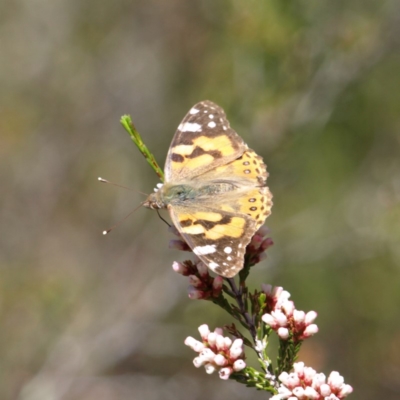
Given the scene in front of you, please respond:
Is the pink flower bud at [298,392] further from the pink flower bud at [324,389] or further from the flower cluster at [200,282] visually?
the flower cluster at [200,282]

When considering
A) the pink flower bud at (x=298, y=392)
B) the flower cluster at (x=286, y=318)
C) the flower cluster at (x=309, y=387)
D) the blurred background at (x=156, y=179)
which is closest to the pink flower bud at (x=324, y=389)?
the flower cluster at (x=309, y=387)

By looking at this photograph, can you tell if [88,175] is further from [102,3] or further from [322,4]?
[322,4]

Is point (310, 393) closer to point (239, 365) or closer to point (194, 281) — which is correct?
point (239, 365)

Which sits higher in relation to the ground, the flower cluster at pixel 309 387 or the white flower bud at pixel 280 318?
the white flower bud at pixel 280 318

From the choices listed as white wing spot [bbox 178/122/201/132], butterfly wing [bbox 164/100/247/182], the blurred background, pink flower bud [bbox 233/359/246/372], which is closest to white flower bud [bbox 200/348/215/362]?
pink flower bud [bbox 233/359/246/372]

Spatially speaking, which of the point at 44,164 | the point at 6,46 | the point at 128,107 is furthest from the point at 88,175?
the point at 6,46

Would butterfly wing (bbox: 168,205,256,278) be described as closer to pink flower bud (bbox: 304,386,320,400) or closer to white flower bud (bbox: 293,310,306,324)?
white flower bud (bbox: 293,310,306,324)

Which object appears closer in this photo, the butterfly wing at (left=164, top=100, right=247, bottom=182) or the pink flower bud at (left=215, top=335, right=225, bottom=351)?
the pink flower bud at (left=215, top=335, right=225, bottom=351)

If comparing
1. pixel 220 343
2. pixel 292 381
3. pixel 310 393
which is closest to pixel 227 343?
pixel 220 343
